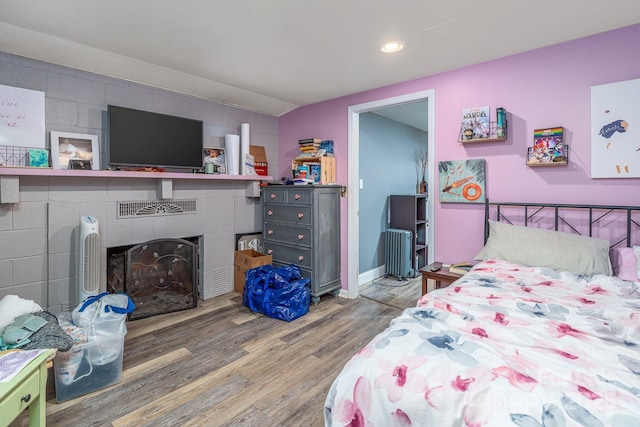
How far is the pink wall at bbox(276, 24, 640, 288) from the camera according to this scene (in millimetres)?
2154

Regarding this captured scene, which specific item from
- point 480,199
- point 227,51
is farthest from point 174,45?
point 480,199

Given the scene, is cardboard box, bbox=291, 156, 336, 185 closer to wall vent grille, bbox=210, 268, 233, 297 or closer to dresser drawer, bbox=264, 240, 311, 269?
dresser drawer, bbox=264, 240, 311, 269

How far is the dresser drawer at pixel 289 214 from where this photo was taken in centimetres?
341

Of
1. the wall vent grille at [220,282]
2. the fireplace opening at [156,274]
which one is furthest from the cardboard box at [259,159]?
the wall vent grille at [220,282]

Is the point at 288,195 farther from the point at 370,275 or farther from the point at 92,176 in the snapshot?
the point at 92,176

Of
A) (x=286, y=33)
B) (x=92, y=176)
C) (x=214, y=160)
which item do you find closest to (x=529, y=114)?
(x=286, y=33)

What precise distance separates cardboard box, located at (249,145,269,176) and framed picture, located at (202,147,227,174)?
0.41 metres

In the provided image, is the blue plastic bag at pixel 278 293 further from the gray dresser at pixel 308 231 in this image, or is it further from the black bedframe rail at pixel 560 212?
the black bedframe rail at pixel 560 212

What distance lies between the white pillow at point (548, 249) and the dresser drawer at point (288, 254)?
1710 millimetres

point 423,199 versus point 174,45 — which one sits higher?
point 174,45

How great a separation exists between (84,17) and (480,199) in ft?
10.3

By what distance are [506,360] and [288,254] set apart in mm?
2762

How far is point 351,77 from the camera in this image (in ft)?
9.93

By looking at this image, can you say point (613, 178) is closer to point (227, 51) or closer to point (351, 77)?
point (351, 77)
